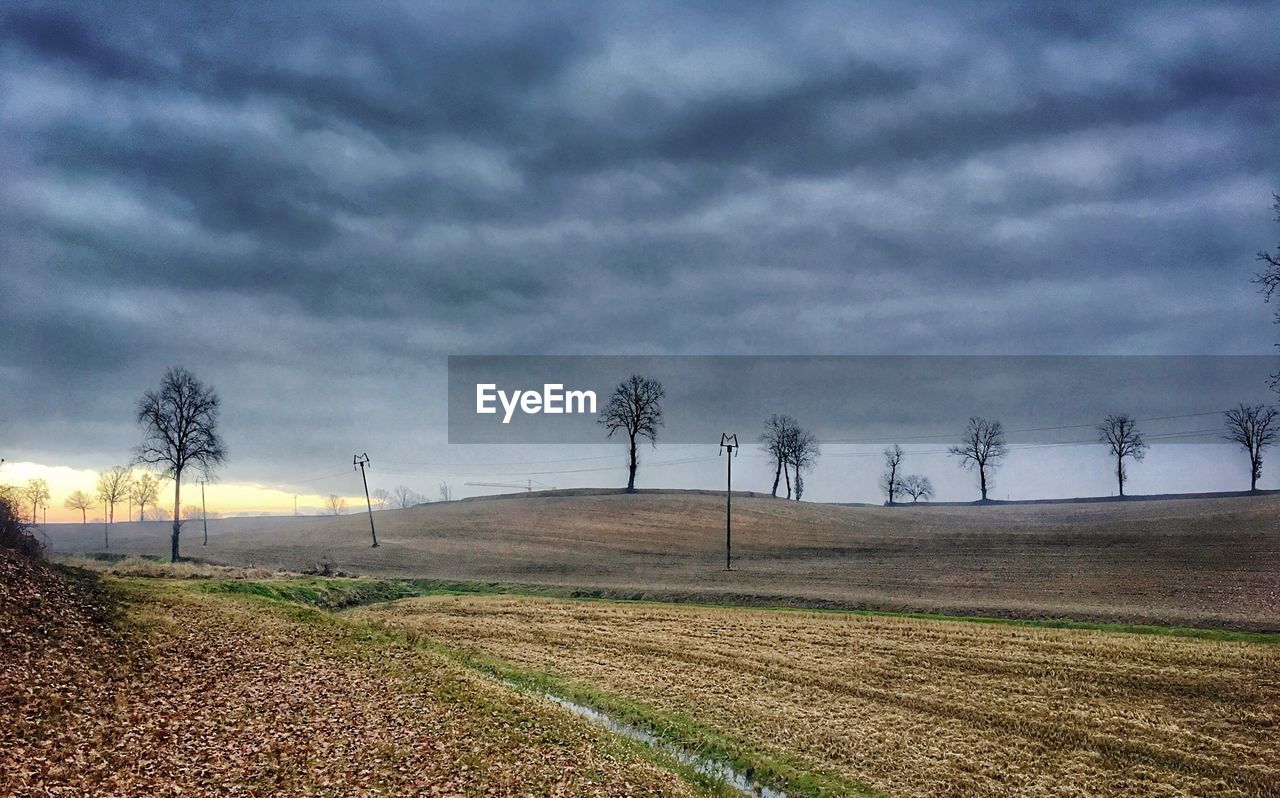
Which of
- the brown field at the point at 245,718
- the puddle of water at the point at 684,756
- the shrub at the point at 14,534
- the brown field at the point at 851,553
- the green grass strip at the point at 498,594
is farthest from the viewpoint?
the brown field at the point at 851,553

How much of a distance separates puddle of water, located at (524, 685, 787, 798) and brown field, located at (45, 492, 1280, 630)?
24830 millimetres

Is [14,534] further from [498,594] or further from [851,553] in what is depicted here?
[851,553]

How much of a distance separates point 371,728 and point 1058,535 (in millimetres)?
71026

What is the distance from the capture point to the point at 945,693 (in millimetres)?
26469

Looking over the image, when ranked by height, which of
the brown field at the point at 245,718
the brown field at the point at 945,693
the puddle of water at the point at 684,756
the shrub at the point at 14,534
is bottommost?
the puddle of water at the point at 684,756

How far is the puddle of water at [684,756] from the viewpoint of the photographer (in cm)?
1991

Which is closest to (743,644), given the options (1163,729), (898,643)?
(898,643)

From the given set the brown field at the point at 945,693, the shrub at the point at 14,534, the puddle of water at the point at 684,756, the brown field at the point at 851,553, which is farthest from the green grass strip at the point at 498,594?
the puddle of water at the point at 684,756

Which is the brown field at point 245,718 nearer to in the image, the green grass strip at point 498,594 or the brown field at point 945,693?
the brown field at point 945,693

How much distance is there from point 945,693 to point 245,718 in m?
21.3

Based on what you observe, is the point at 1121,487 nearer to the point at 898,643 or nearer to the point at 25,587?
the point at 898,643

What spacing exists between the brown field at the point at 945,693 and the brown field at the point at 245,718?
527cm

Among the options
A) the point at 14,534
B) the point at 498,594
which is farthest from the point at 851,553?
the point at 14,534

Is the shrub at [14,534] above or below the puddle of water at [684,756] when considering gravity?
above
